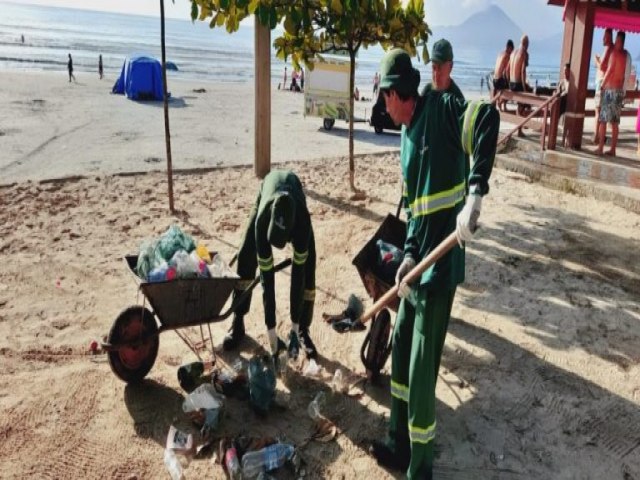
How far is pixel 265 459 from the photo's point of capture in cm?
379

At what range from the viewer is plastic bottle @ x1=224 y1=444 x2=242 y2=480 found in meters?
3.73

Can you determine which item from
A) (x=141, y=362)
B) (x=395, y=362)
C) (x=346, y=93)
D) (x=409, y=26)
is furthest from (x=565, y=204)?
(x=346, y=93)

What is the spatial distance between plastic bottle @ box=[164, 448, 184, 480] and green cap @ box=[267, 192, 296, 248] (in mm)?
1516

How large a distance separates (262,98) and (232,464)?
24.7ft

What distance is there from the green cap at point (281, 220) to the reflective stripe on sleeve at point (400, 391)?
121cm

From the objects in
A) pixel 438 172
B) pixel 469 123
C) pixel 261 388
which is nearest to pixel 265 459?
pixel 261 388

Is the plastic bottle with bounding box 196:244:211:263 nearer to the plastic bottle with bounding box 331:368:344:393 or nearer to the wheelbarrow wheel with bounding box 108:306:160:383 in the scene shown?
the wheelbarrow wheel with bounding box 108:306:160:383

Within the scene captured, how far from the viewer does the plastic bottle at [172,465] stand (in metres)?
3.74

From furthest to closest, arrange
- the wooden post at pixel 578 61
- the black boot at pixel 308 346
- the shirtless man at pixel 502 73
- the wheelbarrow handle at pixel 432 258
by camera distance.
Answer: the shirtless man at pixel 502 73
the wooden post at pixel 578 61
the black boot at pixel 308 346
the wheelbarrow handle at pixel 432 258

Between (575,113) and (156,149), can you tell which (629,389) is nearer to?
(575,113)

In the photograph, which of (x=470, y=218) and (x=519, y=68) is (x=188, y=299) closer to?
(x=470, y=218)

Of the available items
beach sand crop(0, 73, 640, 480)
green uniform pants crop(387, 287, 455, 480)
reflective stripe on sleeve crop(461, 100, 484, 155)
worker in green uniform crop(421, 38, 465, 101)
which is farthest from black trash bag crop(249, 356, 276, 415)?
worker in green uniform crop(421, 38, 465, 101)

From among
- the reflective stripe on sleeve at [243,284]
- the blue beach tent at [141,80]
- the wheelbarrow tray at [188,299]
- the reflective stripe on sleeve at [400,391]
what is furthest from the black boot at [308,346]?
the blue beach tent at [141,80]

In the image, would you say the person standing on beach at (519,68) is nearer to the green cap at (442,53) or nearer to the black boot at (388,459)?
the green cap at (442,53)
